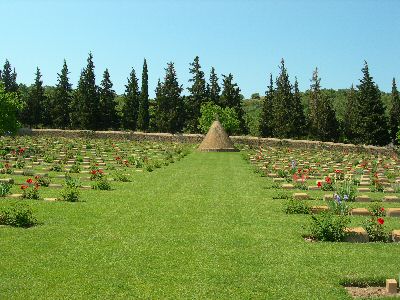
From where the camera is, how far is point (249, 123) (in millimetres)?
70812

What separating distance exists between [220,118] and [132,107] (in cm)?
1261

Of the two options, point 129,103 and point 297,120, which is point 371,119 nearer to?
point 297,120

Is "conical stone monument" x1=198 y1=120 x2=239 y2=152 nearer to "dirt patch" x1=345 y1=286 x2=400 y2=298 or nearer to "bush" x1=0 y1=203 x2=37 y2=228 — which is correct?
"bush" x1=0 y1=203 x2=37 y2=228

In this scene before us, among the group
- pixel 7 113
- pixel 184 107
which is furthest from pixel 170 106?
pixel 7 113

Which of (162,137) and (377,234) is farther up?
(162,137)

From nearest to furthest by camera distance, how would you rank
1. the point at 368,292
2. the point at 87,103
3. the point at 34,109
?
the point at 368,292, the point at 87,103, the point at 34,109

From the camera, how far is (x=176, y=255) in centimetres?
718

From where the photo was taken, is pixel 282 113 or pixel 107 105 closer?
pixel 282 113

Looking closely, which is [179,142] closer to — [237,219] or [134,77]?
[134,77]

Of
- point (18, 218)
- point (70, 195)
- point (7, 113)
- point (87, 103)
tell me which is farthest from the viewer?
point (87, 103)

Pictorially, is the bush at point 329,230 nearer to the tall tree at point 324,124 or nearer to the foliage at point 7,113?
the foliage at point 7,113

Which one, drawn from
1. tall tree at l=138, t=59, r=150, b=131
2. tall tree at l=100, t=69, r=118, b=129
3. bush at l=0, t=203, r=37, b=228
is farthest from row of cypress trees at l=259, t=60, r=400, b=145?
bush at l=0, t=203, r=37, b=228

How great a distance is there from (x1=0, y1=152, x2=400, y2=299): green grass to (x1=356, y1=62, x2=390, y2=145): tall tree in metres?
40.0

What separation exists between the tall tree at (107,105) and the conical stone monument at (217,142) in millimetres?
24607
